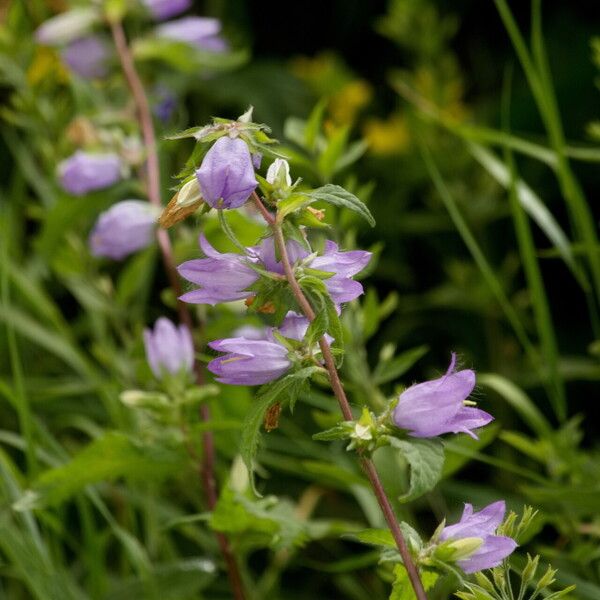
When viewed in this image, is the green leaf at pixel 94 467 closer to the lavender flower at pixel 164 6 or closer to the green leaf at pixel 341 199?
the green leaf at pixel 341 199

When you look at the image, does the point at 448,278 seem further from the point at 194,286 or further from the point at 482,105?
the point at 194,286

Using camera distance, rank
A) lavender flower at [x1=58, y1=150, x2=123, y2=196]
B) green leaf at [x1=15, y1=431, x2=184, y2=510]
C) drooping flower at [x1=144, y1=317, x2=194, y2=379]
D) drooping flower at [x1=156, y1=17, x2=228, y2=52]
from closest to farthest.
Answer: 1. green leaf at [x1=15, y1=431, x2=184, y2=510]
2. drooping flower at [x1=144, y1=317, x2=194, y2=379]
3. lavender flower at [x1=58, y1=150, x2=123, y2=196]
4. drooping flower at [x1=156, y1=17, x2=228, y2=52]

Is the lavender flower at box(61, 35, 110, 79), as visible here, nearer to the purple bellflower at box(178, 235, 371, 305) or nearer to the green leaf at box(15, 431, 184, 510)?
the green leaf at box(15, 431, 184, 510)

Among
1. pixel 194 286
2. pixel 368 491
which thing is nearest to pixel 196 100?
pixel 368 491

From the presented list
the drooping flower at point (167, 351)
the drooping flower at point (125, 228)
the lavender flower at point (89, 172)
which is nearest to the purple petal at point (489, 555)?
the drooping flower at point (167, 351)

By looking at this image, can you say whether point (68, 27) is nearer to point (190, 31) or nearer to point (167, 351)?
point (190, 31)

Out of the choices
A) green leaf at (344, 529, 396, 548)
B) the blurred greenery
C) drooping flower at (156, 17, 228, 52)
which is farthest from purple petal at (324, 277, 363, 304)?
drooping flower at (156, 17, 228, 52)

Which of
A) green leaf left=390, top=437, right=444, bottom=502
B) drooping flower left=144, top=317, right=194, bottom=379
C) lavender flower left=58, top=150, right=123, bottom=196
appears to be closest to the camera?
green leaf left=390, top=437, right=444, bottom=502
